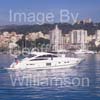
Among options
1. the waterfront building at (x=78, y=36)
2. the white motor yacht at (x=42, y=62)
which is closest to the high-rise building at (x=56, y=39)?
the waterfront building at (x=78, y=36)

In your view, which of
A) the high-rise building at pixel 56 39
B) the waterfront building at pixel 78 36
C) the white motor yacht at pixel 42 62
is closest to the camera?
the white motor yacht at pixel 42 62

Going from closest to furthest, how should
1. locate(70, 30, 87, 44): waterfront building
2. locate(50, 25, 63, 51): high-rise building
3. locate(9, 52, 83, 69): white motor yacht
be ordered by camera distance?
1. locate(9, 52, 83, 69): white motor yacht
2. locate(50, 25, 63, 51): high-rise building
3. locate(70, 30, 87, 44): waterfront building

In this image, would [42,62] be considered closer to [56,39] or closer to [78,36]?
[56,39]

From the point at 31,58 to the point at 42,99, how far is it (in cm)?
897

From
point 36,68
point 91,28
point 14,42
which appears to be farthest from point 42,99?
point 91,28

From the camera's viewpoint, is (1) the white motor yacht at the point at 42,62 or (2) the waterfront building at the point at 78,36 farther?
(2) the waterfront building at the point at 78,36

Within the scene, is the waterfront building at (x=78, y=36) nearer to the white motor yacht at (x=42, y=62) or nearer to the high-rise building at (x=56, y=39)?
the high-rise building at (x=56, y=39)

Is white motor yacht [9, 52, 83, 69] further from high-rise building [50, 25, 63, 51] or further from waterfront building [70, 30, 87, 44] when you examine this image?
waterfront building [70, 30, 87, 44]

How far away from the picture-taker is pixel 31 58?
730 inches

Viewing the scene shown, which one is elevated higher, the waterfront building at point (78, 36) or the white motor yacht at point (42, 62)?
the waterfront building at point (78, 36)

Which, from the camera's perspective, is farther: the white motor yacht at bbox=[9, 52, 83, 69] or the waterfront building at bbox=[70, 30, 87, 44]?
the waterfront building at bbox=[70, 30, 87, 44]

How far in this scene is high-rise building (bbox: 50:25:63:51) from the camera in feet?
89.4

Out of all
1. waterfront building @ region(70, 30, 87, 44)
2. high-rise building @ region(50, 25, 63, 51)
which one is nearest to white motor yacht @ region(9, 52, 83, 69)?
high-rise building @ region(50, 25, 63, 51)

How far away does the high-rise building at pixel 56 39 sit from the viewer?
2725cm
